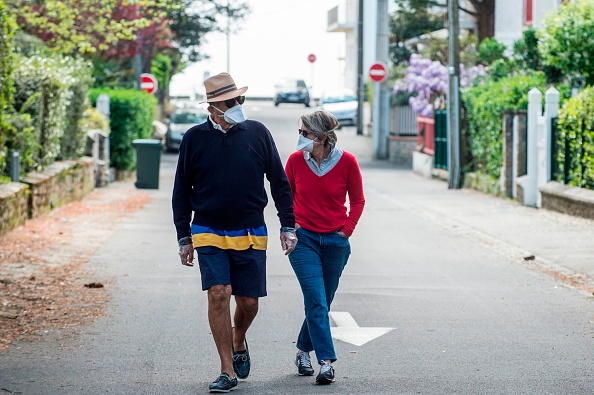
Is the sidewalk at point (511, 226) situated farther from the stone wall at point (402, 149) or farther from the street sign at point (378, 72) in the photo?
the stone wall at point (402, 149)

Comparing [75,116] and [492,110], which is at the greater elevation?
[492,110]

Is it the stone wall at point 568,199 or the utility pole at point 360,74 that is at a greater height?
the utility pole at point 360,74

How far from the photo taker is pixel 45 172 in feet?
64.1

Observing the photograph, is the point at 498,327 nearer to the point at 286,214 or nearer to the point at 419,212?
the point at 286,214

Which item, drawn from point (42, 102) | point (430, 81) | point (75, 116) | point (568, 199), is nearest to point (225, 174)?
point (568, 199)

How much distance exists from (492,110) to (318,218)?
56.4 feet

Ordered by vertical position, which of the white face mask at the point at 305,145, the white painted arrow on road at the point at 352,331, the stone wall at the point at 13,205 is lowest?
the white painted arrow on road at the point at 352,331

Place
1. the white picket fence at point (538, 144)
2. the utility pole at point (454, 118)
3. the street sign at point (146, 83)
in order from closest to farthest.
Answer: the white picket fence at point (538, 144) < the utility pole at point (454, 118) < the street sign at point (146, 83)

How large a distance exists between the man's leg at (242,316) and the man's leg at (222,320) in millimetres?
198

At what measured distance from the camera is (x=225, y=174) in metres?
7.12

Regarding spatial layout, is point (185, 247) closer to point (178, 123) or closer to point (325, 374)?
point (325, 374)

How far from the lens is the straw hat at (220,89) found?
7.09m

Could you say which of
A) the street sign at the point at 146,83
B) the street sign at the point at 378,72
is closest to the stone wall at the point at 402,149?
the street sign at the point at 378,72

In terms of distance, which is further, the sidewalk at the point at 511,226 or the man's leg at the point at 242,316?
the sidewalk at the point at 511,226
